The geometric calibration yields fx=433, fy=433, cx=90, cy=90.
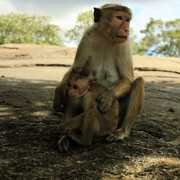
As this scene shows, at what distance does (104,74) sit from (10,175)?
2.12m

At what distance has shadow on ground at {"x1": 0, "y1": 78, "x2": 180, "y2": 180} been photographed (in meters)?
4.33

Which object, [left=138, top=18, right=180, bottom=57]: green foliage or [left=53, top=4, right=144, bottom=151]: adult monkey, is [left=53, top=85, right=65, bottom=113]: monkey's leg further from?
[left=138, top=18, right=180, bottom=57]: green foliage

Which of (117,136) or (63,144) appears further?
(117,136)

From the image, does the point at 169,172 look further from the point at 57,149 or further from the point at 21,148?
the point at 21,148

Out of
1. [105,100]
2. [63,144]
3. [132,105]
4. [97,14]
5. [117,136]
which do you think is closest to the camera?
[63,144]

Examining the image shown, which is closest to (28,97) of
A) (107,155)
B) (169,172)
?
(107,155)

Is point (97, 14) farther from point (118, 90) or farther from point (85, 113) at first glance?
point (85, 113)

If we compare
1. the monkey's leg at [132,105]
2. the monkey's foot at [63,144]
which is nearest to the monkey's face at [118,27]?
the monkey's leg at [132,105]

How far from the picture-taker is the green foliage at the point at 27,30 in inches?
1507

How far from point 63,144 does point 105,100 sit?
0.72m

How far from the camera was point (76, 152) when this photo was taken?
4.88 meters

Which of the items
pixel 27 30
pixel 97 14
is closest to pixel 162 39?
pixel 27 30

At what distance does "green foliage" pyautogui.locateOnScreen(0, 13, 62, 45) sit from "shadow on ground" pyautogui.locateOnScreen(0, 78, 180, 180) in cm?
3167

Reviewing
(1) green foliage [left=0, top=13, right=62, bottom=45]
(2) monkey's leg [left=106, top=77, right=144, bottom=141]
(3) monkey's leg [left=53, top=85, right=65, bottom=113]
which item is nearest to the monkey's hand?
(2) monkey's leg [left=106, top=77, right=144, bottom=141]
